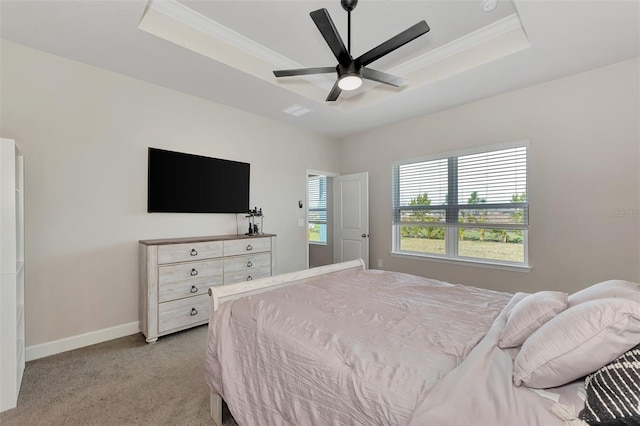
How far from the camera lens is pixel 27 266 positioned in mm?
2480

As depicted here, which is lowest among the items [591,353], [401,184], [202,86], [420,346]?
[420,346]

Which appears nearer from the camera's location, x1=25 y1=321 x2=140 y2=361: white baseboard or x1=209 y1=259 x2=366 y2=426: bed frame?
x1=209 y1=259 x2=366 y2=426: bed frame

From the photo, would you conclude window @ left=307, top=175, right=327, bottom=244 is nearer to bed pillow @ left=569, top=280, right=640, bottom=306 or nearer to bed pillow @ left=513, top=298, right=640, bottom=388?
bed pillow @ left=569, top=280, right=640, bottom=306

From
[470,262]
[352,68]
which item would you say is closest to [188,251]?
[352,68]

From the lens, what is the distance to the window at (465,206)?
3.39 m

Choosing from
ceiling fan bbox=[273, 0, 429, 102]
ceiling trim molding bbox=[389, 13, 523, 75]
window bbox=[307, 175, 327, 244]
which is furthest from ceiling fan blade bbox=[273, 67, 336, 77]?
window bbox=[307, 175, 327, 244]

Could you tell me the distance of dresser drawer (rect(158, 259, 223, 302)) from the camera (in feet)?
9.25

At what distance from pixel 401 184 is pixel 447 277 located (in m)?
1.55

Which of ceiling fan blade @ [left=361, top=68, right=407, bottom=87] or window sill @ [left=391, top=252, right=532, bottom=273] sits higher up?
ceiling fan blade @ [left=361, top=68, right=407, bottom=87]

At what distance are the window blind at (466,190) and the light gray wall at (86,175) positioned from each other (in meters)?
2.99

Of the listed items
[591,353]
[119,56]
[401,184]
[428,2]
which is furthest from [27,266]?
[401,184]

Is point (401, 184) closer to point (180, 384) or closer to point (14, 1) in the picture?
point (180, 384)

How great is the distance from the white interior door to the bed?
278 cm

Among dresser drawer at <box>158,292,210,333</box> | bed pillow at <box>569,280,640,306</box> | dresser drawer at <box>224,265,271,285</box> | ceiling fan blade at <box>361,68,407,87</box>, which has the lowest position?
dresser drawer at <box>158,292,210,333</box>
